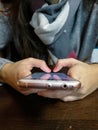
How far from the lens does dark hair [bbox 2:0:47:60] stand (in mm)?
752

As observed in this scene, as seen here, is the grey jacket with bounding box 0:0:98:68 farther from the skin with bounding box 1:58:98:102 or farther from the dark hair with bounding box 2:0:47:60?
the skin with bounding box 1:58:98:102

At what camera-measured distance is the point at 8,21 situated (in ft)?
2.56

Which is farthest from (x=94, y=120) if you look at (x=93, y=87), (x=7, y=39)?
(x=7, y=39)

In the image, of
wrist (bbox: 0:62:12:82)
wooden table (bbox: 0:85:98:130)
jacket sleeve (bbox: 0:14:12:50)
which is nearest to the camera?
wooden table (bbox: 0:85:98:130)

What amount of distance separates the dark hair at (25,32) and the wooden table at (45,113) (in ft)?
0.90

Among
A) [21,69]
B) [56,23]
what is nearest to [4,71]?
[21,69]

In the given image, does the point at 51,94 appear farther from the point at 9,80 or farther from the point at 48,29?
the point at 48,29

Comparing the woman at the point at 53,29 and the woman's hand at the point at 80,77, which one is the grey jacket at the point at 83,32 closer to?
the woman at the point at 53,29

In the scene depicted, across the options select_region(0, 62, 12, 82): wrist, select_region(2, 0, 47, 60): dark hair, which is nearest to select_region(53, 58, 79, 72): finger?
select_region(0, 62, 12, 82): wrist

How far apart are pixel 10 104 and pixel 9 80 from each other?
0.19 feet

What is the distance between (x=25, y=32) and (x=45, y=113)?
356 mm

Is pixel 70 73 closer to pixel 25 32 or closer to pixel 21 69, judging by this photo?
pixel 21 69

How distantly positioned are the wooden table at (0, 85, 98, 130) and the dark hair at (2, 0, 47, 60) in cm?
27

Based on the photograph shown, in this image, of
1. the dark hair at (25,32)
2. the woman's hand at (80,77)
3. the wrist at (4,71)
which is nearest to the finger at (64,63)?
the woman's hand at (80,77)
